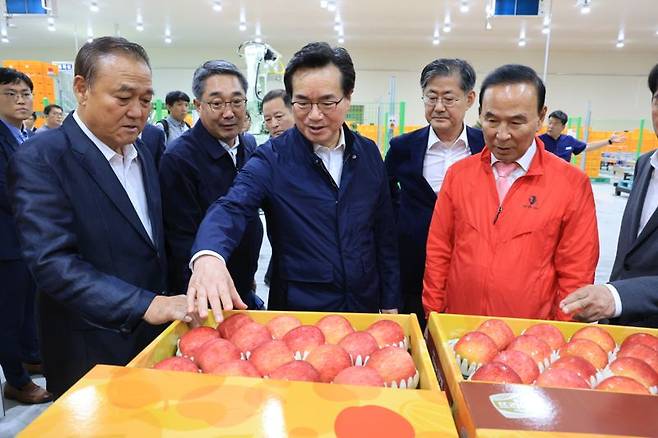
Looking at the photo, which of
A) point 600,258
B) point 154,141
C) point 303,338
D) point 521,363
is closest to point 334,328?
point 303,338

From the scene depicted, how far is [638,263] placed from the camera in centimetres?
167

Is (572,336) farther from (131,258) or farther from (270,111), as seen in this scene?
(270,111)

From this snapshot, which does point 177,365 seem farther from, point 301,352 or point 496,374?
point 496,374

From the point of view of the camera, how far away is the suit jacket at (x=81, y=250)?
1230 mm

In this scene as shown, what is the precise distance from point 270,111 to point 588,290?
8.06ft

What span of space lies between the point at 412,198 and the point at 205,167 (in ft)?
3.25

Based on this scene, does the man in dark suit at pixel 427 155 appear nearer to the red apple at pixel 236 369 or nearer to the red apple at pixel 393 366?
the red apple at pixel 393 366

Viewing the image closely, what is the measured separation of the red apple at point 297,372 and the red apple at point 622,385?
0.54 m

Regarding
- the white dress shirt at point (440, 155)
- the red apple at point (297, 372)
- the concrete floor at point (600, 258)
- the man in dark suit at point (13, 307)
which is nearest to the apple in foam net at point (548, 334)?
the red apple at point (297, 372)

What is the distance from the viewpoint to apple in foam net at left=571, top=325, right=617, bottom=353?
1.10 meters

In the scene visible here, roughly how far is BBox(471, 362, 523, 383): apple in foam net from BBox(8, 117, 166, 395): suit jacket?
82cm

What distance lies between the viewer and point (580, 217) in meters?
1.58

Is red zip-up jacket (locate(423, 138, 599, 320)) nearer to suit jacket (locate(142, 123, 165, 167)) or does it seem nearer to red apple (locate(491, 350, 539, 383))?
red apple (locate(491, 350, 539, 383))

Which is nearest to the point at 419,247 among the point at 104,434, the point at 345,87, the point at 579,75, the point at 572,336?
the point at 345,87
